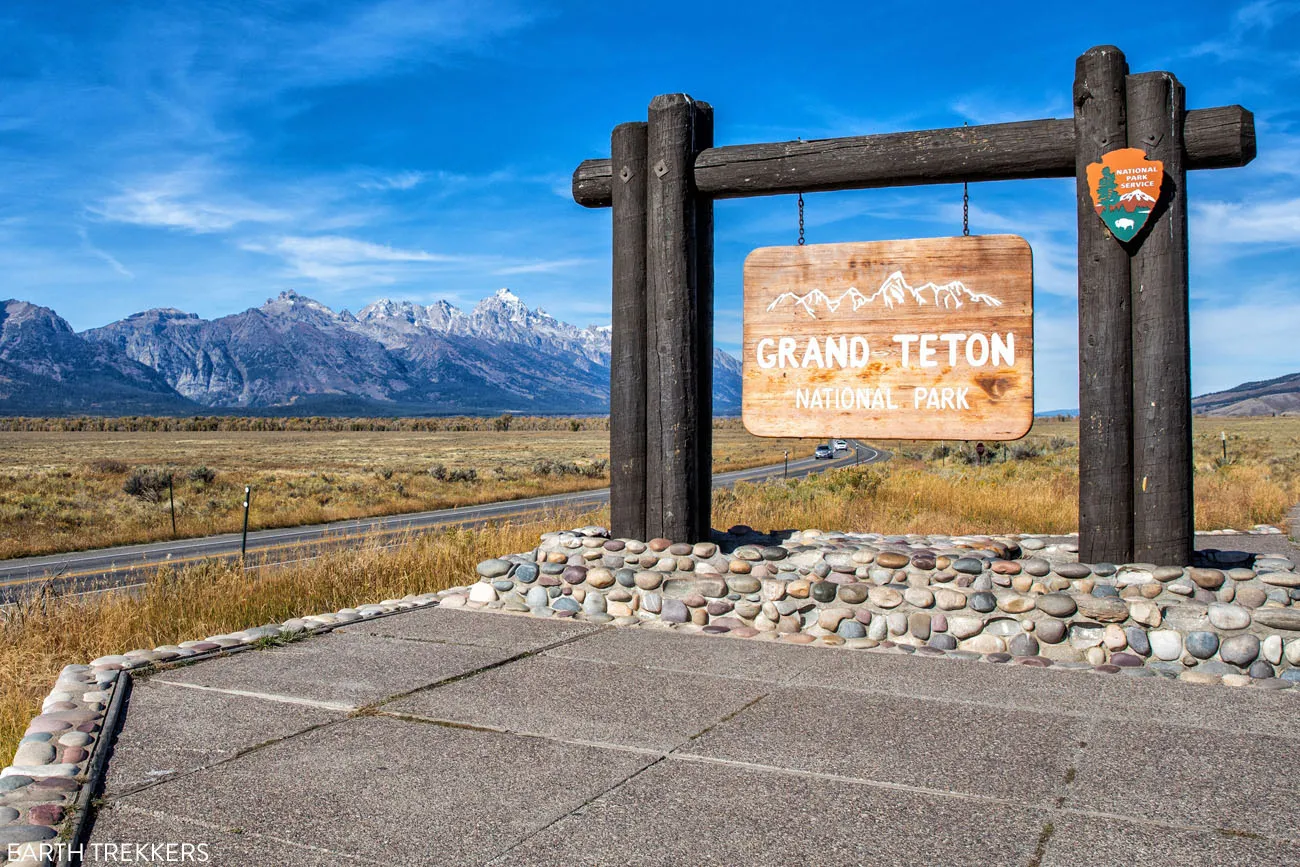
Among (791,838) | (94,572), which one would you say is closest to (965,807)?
(791,838)

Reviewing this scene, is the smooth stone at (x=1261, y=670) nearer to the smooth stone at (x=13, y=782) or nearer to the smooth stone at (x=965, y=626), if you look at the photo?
the smooth stone at (x=965, y=626)

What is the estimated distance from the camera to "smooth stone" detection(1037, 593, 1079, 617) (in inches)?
248

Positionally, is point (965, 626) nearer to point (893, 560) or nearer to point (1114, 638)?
point (893, 560)

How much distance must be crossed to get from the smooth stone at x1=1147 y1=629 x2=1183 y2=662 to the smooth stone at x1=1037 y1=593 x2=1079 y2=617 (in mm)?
467

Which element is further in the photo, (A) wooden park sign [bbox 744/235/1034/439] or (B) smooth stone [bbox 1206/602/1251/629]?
(A) wooden park sign [bbox 744/235/1034/439]

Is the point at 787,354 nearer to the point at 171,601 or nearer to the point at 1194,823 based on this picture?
the point at 1194,823

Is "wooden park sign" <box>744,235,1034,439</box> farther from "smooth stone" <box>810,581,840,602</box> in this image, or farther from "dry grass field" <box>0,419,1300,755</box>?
"dry grass field" <box>0,419,1300,755</box>

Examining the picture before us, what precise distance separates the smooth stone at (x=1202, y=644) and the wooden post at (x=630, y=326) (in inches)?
145

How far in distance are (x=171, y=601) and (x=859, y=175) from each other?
5936 millimetres

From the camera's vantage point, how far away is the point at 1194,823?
11.9 feet

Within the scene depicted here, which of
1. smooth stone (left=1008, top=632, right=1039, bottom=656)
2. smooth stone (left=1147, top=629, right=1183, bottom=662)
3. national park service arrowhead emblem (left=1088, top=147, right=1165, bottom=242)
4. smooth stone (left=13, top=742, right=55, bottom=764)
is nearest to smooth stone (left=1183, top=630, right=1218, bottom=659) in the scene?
smooth stone (left=1147, top=629, right=1183, bottom=662)

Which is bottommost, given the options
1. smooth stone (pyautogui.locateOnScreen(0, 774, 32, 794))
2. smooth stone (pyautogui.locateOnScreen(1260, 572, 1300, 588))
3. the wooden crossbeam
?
smooth stone (pyautogui.locateOnScreen(0, 774, 32, 794))

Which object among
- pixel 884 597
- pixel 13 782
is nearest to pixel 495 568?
pixel 884 597

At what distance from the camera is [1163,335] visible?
20.5 feet
